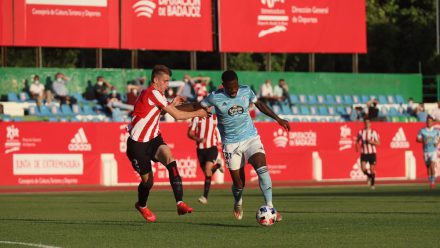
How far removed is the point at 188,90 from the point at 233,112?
25.1m

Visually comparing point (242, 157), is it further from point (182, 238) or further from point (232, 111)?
point (182, 238)

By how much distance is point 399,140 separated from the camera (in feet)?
141

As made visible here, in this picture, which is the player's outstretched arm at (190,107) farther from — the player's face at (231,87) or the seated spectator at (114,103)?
the seated spectator at (114,103)

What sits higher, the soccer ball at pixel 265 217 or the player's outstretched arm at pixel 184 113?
the player's outstretched arm at pixel 184 113

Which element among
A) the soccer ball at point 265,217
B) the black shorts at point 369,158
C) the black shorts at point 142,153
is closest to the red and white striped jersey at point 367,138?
the black shorts at point 369,158

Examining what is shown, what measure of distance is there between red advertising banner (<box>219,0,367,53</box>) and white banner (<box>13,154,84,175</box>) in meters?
9.32

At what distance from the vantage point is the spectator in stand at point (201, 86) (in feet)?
132

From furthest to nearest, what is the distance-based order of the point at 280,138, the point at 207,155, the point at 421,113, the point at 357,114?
the point at 421,113, the point at 357,114, the point at 280,138, the point at 207,155

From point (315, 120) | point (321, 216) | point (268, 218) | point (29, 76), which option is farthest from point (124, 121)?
point (268, 218)

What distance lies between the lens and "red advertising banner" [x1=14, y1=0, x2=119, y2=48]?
40.1m

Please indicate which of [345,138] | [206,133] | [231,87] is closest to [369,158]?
[345,138]

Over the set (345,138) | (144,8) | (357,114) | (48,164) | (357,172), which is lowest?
(357,172)

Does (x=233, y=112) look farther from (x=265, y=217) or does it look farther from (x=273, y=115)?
(x=265, y=217)

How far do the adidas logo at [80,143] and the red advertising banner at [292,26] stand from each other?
8.36 meters
